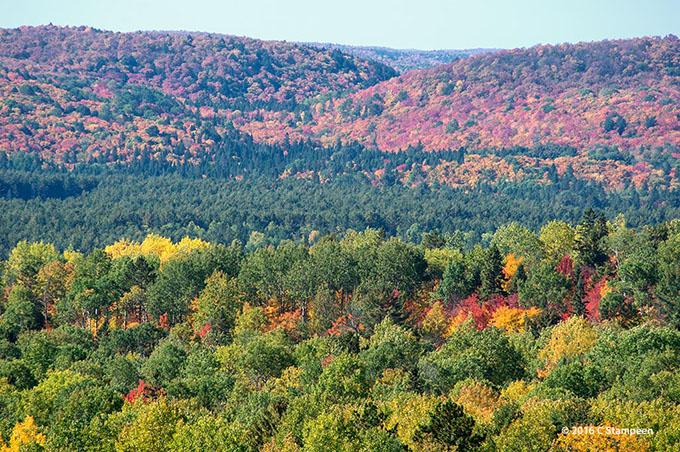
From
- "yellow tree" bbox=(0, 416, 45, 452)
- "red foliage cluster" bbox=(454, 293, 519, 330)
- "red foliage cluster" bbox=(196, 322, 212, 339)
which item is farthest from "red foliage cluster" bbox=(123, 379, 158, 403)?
"red foliage cluster" bbox=(454, 293, 519, 330)

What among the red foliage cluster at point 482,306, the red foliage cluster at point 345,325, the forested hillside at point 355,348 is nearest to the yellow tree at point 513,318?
the forested hillside at point 355,348

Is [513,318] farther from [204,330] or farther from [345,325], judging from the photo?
[204,330]

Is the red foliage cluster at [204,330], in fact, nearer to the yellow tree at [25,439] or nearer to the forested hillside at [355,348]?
the forested hillside at [355,348]

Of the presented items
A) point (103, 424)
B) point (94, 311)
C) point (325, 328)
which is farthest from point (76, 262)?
point (103, 424)

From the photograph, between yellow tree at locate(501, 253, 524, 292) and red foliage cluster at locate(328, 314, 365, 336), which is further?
yellow tree at locate(501, 253, 524, 292)

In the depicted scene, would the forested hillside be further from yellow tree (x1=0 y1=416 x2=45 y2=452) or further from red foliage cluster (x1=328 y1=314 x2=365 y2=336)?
red foliage cluster (x1=328 y1=314 x2=365 y2=336)

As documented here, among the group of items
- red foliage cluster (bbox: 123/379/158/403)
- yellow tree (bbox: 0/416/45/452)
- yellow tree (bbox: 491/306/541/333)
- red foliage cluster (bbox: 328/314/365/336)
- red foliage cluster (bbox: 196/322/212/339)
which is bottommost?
red foliage cluster (bbox: 196/322/212/339)

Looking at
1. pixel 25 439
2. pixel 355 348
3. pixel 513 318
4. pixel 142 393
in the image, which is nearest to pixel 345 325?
pixel 513 318

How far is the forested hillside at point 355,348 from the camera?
74.9 meters

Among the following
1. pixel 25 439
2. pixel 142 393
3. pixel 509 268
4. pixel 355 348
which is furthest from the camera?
pixel 509 268

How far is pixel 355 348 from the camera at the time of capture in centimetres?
12075

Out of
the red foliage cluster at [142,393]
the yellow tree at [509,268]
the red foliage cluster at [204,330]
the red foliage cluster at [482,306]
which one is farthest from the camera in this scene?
the yellow tree at [509,268]

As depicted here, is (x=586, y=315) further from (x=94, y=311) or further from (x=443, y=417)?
(x=94, y=311)

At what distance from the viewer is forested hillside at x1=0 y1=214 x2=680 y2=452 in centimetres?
7488
